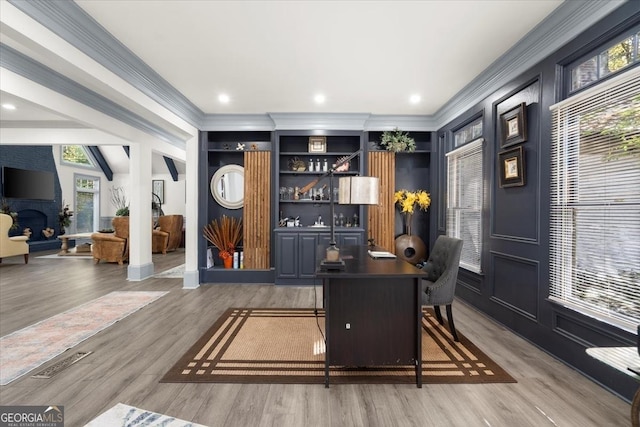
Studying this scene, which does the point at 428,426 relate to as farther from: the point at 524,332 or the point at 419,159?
the point at 419,159

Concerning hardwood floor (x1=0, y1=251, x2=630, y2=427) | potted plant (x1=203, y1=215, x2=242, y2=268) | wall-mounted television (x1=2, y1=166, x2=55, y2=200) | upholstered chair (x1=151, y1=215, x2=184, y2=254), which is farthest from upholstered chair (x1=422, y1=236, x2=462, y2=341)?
wall-mounted television (x1=2, y1=166, x2=55, y2=200)

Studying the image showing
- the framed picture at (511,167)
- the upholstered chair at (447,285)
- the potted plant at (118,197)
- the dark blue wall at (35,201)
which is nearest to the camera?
the upholstered chair at (447,285)

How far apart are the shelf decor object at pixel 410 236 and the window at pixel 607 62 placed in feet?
8.49

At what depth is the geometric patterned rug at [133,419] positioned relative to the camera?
168cm

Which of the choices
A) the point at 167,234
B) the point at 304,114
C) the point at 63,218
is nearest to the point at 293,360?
the point at 304,114

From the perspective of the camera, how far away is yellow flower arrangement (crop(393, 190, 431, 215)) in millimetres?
4766

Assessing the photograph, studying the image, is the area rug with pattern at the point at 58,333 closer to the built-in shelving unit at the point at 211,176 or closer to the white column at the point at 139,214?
the built-in shelving unit at the point at 211,176

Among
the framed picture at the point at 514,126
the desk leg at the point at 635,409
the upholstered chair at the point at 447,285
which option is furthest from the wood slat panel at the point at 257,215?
the desk leg at the point at 635,409

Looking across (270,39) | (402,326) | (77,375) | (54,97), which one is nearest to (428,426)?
(402,326)

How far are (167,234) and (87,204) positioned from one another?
4.43m

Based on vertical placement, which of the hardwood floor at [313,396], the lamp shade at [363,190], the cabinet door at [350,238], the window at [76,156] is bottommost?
the hardwood floor at [313,396]

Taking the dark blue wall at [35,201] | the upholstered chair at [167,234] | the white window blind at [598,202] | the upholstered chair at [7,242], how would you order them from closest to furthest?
the white window blind at [598,202]
the upholstered chair at [7,242]
the dark blue wall at [35,201]
the upholstered chair at [167,234]

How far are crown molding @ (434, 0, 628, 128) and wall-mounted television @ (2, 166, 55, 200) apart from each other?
36.2 ft

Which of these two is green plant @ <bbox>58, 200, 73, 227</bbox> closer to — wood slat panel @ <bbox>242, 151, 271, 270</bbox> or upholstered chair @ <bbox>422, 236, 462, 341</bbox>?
wood slat panel @ <bbox>242, 151, 271, 270</bbox>
